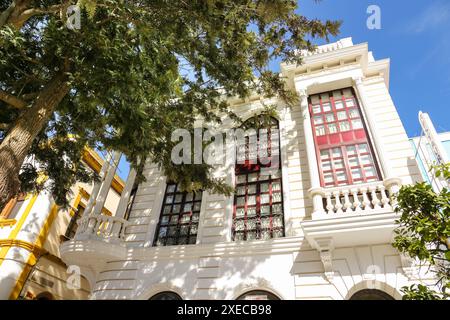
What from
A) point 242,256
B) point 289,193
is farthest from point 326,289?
point 289,193

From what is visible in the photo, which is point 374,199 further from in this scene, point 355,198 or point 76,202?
point 76,202

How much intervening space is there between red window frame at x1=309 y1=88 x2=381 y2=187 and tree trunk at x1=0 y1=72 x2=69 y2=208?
714cm

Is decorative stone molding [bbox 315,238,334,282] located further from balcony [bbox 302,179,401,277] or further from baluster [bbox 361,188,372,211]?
baluster [bbox 361,188,372,211]

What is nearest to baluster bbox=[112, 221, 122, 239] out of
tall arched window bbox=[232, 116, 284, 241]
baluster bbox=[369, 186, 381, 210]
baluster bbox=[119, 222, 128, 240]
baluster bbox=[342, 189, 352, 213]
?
baluster bbox=[119, 222, 128, 240]

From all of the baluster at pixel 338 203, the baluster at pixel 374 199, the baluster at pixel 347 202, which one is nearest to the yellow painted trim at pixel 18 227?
the baluster at pixel 338 203

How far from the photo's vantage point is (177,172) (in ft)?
22.2

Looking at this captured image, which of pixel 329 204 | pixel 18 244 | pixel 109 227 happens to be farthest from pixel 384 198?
pixel 18 244

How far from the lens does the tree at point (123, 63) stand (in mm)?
4906

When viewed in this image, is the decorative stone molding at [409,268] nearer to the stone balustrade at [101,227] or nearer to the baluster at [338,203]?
the baluster at [338,203]

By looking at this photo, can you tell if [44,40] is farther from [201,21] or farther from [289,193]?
[289,193]

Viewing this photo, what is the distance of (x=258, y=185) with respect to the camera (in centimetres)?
974

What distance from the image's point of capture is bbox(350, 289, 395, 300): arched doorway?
688 cm

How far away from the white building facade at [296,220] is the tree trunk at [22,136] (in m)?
4.51
